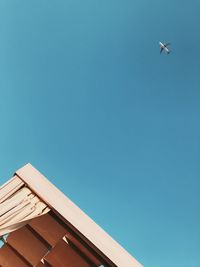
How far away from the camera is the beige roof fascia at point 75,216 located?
3607 millimetres

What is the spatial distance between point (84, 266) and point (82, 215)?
1.12 metres

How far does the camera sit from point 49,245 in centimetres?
463

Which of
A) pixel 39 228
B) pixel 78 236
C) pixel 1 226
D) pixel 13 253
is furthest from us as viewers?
pixel 13 253

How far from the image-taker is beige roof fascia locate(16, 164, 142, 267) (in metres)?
3.61

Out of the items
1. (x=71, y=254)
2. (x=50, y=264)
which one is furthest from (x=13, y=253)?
(x=71, y=254)

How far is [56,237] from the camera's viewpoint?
4.33 meters

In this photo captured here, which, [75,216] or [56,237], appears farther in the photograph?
[56,237]

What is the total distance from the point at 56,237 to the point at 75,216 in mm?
721

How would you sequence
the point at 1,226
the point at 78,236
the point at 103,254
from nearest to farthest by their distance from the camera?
the point at 1,226
the point at 103,254
the point at 78,236

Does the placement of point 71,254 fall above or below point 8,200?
above

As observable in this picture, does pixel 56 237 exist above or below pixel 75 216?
below

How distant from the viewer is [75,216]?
3.83m

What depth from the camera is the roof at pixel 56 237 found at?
12.1 ft

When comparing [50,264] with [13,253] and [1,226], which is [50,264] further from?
[1,226]
